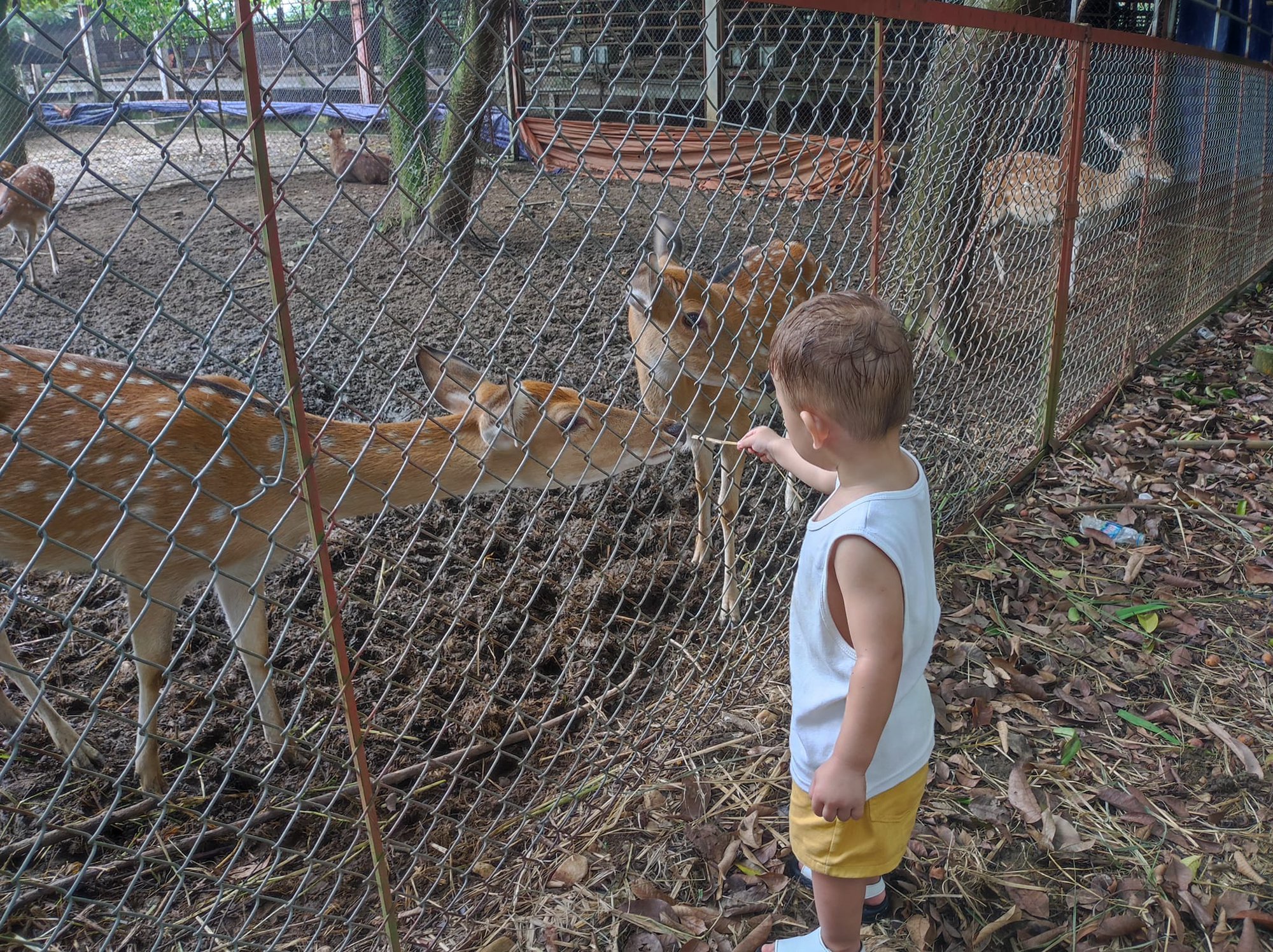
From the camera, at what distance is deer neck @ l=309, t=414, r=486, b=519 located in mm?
2723

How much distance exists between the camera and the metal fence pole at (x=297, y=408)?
127cm

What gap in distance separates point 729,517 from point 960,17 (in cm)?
196

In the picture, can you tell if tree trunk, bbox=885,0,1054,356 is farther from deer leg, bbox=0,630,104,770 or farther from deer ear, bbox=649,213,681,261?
deer leg, bbox=0,630,104,770

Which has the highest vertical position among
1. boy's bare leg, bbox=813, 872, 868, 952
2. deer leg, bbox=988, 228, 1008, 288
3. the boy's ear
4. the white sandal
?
the boy's ear

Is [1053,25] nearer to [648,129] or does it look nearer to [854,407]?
[854,407]

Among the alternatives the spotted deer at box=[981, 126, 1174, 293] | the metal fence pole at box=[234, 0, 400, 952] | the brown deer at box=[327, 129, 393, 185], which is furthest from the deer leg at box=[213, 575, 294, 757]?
the brown deer at box=[327, 129, 393, 185]

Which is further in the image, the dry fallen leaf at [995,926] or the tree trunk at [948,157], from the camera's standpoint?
the tree trunk at [948,157]

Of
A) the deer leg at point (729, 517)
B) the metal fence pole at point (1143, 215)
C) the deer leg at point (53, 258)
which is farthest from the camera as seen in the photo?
the deer leg at point (53, 258)

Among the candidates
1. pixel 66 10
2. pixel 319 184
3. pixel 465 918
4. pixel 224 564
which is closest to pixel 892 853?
pixel 465 918

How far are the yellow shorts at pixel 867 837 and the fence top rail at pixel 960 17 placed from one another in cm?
177

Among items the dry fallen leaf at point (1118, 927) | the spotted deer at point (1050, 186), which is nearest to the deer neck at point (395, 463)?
the dry fallen leaf at point (1118, 927)

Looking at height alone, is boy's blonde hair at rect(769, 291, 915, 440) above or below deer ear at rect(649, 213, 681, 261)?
above

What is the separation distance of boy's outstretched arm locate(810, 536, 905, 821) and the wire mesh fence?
0.88 m

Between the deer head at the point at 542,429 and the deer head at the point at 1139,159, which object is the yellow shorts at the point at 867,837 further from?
the deer head at the point at 1139,159
